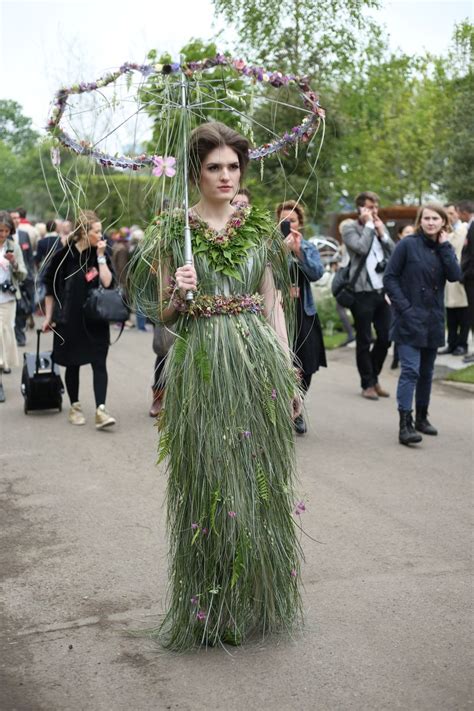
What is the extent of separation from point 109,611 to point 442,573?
68.8 inches

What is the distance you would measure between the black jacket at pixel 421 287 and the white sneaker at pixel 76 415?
10.1ft

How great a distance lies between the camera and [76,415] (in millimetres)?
9836

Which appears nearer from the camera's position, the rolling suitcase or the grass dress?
Result: the grass dress

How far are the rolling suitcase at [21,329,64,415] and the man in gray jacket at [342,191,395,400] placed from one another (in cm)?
317

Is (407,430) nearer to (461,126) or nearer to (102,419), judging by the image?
(102,419)

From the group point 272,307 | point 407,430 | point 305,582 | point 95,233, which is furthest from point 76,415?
point 272,307

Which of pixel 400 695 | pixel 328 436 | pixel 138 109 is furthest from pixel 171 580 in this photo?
pixel 328 436

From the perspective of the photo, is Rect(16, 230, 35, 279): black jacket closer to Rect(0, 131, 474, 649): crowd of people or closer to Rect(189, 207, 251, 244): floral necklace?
Rect(0, 131, 474, 649): crowd of people

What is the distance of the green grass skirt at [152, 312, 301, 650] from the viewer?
4254 mm

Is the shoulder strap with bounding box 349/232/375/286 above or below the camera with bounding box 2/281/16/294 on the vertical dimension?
above

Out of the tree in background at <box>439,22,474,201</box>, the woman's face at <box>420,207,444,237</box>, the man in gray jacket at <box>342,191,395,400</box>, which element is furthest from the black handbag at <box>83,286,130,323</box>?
the tree in background at <box>439,22,474,201</box>

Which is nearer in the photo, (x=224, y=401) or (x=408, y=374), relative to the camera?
(x=224, y=401)

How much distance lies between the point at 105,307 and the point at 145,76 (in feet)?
17.0

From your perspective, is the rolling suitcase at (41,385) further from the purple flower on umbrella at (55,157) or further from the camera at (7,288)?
the purple flower on umbrella at (55,157)
